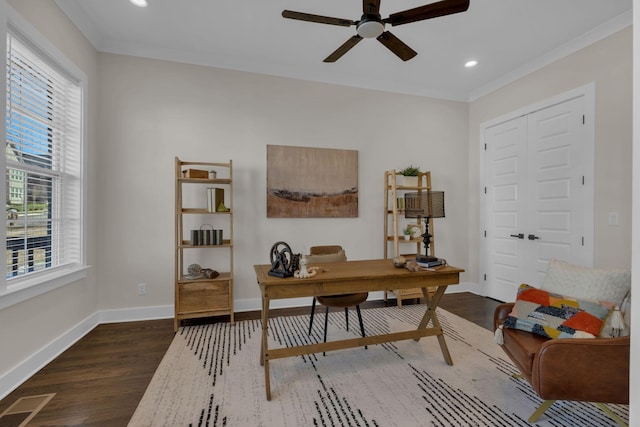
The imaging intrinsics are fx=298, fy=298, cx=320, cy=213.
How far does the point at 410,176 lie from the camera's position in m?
4.12

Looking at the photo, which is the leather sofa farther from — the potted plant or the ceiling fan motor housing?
the potted plant

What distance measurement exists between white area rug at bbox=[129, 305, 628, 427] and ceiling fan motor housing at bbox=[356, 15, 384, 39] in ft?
8.23

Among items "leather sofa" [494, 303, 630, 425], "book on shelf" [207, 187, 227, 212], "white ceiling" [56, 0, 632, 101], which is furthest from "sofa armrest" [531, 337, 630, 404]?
"book on shelf" [207, 187, 227, 212]

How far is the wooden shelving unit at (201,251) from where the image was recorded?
3.11m

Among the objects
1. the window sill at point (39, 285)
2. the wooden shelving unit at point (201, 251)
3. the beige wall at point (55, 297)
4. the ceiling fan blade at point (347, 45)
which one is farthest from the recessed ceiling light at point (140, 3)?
the window sill at point (39, 285)

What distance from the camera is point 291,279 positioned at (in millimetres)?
2031

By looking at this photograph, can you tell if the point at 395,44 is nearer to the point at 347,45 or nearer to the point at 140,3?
the point at 347,45

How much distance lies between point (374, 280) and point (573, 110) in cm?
302

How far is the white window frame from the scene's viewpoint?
195cm

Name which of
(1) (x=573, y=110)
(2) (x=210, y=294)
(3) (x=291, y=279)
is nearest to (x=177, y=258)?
(2) (x=210, y=294)

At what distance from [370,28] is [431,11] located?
399 mm

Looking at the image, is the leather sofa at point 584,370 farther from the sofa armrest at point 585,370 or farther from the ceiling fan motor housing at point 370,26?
the ceiling fan motor housing at point 370,26

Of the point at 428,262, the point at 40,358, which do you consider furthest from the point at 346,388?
the point at 40,358

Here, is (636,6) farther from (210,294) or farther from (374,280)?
(210,294)
